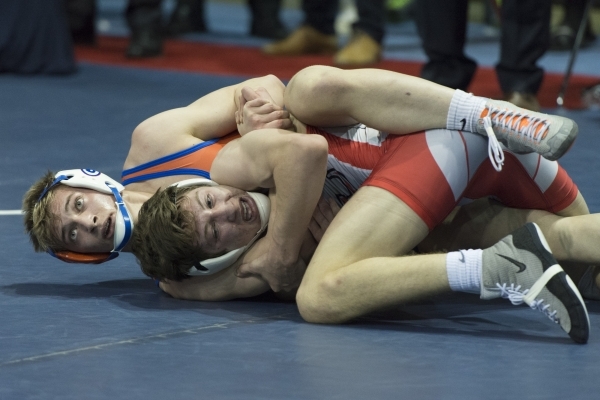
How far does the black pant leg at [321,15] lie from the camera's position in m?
7.93

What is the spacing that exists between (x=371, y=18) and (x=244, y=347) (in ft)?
16.0

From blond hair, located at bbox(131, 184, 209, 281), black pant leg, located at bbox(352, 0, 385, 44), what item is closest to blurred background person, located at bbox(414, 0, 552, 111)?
black pant leg, located at bbox(352, 0, 385, 44)

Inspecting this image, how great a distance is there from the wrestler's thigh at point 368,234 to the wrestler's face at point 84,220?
59 centimetres

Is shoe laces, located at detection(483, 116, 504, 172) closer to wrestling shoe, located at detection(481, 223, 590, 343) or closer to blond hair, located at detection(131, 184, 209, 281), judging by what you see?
Answer: wrestling shoe, located at detection(481, 223, 590, 343)

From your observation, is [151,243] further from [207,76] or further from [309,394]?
[207,76]

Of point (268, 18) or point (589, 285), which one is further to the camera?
point (268, 18)

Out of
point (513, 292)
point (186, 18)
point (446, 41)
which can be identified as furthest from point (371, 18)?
point (513, 292)

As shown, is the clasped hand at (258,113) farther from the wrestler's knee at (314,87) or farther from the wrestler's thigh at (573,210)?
the wrestler's thigh at (573,210)

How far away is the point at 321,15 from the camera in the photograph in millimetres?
7969

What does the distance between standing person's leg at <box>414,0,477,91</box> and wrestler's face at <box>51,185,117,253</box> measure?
309cm

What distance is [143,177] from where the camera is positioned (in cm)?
321

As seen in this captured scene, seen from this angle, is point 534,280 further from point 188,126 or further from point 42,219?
point 42,219

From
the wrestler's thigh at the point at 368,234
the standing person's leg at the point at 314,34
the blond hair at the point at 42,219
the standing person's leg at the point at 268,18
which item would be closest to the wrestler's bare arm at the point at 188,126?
the blond hair at the point at 42,219

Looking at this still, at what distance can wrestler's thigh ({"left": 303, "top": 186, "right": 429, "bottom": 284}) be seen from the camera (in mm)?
2760
